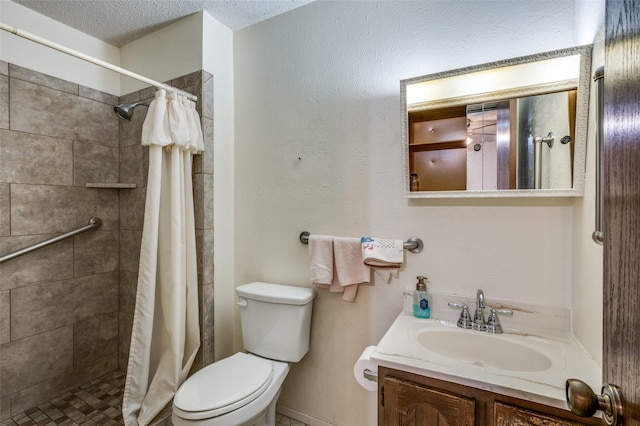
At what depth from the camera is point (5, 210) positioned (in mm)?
1735

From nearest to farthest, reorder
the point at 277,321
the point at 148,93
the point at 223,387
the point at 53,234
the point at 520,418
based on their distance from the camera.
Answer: the point at 520,418 → the point at 223,387 → the point at 277,321 → the point at 53,234 → the point at 148,93

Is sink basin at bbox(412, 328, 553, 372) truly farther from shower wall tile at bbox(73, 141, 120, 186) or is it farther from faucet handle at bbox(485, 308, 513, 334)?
shower wall tile at bbox(73, 141, 120, 186)

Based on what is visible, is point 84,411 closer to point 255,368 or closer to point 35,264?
point 35,264

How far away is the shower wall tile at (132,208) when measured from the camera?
2.13 m

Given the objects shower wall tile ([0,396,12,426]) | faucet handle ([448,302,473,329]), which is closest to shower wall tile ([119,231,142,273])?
shower wall tile ([0,396,12,426])

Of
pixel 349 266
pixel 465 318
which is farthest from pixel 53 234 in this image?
pixel 465 318

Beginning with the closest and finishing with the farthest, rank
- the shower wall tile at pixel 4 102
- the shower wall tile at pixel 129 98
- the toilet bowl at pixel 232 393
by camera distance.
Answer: the toilet bowl at pixel 232 393
the shower wall tile at pixel 4 102
the shower wall tile at pixel 129 98

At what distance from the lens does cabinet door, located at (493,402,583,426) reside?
2.75 ft

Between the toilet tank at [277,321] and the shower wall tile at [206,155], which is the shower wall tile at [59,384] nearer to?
the toilet tank at [277,321]

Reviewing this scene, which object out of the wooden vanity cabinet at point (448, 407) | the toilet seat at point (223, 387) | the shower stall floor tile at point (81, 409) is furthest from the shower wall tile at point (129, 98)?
the wooden vanity cabinet at point (448, 407)

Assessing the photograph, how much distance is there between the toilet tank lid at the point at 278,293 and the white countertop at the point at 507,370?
52cm

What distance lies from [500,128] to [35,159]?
2.47 meters

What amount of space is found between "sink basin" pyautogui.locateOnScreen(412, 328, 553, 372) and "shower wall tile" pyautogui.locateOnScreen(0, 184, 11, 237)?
2.20m

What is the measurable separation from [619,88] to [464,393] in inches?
33.5
